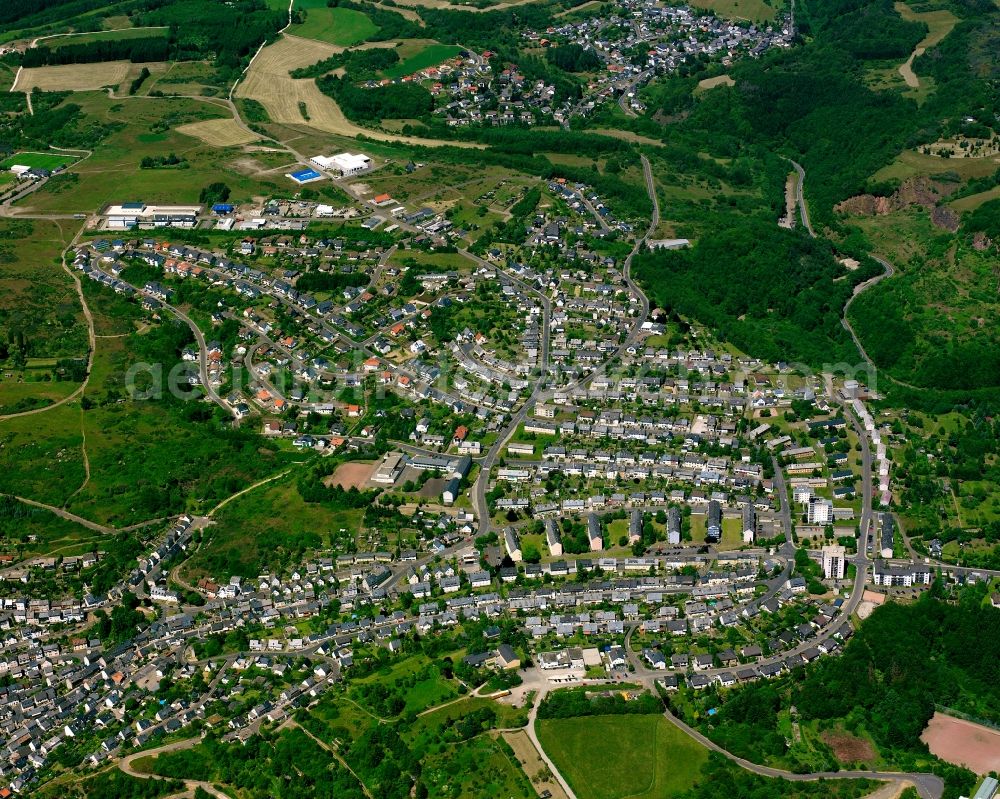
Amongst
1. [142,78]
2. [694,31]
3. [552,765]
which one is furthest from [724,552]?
[694,31]

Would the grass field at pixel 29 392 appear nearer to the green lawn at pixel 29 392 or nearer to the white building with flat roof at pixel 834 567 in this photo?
the green lawn at pixel 29 392

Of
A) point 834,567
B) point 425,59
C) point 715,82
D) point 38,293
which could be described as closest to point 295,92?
point 425,59

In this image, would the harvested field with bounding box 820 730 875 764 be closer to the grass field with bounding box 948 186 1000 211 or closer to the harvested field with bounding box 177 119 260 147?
the grass field with bounding box 948 186 1000 211

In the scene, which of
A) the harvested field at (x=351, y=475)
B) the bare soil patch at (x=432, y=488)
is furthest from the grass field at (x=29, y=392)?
the bare soil patch at (x=432, y=488)

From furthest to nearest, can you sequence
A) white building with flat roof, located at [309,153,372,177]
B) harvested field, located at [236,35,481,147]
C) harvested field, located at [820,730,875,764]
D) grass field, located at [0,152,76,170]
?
harvested field, located at [236,35,481,147], grass field, located at [0,152,76,170], white building with flat roof, located at [309,153,372,177], harvested field, located at [820,730,875,764]

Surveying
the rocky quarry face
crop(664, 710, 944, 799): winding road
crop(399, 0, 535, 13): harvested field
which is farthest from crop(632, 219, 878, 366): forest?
crop(399, 0, 535, 13): harvested field

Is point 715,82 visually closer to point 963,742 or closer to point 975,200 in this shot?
point 975,200
